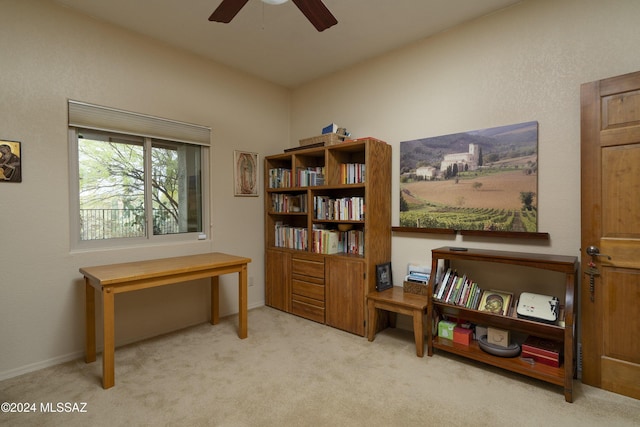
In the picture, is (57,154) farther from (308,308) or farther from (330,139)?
(308,308)

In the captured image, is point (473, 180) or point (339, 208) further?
point (339, 208)

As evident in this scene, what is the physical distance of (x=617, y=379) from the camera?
78.5 inches

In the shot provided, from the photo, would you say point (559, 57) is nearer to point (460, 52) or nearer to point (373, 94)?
point (460, 52)

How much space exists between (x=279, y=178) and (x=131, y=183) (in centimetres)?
154

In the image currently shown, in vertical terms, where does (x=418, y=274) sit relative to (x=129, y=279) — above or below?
below

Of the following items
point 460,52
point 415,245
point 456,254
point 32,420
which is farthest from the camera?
point 415,245

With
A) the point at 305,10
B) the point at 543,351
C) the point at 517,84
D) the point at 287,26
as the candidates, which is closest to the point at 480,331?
the point at 543,351

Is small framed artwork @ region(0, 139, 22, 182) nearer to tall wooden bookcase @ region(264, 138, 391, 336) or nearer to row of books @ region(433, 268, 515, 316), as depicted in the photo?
tall wooden bookcase @ region(264, 138, 391, 336)

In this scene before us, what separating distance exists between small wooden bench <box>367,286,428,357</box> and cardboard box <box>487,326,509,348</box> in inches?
19.3

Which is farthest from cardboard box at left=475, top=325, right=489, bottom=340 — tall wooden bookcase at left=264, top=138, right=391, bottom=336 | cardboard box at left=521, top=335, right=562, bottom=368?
tall wooden bookcase at left=264, top=138, right=391, bottom=336

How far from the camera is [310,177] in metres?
3.44

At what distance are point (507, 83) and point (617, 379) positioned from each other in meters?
2.20

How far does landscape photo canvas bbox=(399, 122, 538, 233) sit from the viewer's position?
2.41m

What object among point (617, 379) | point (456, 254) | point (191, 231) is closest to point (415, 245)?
point (456, 254)
